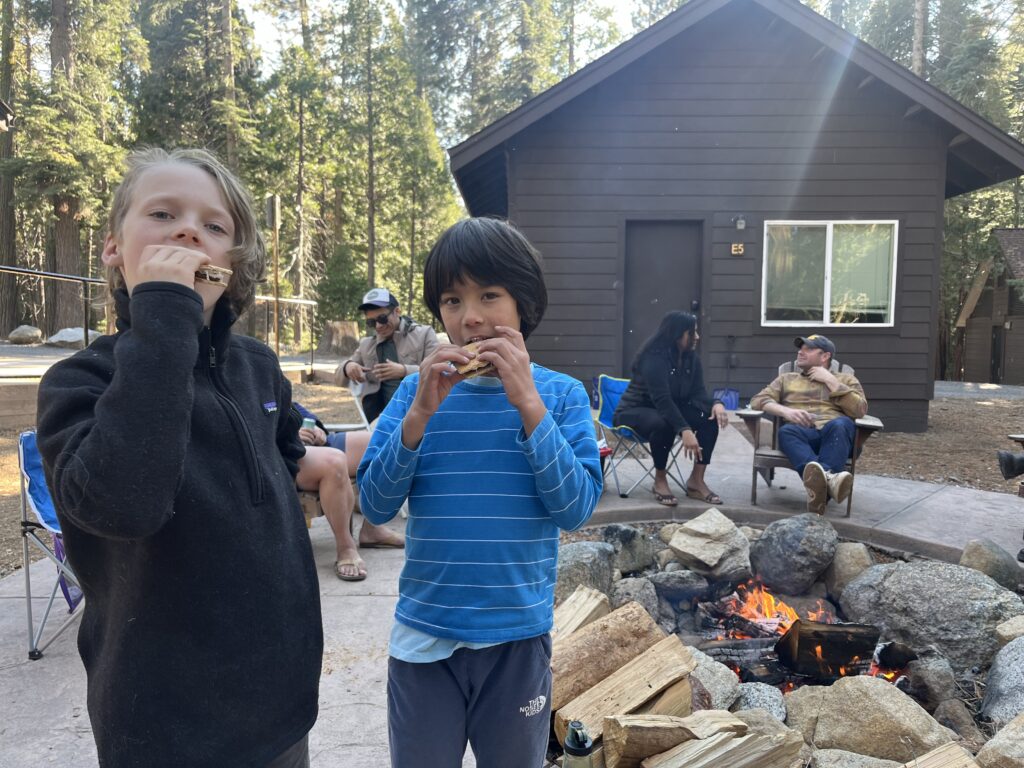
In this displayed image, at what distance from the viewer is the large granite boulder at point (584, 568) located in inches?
122

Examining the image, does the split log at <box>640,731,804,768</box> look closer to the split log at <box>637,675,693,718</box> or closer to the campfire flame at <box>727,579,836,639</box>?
the split log at <box>637,675,693,718</box>

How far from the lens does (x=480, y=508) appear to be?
4.15 feet

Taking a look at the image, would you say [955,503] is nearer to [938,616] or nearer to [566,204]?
[938,616]

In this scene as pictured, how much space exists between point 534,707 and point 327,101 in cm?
2460

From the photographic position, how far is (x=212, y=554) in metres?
1.03

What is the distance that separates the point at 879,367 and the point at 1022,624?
20.6 feet

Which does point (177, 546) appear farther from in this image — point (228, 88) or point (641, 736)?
point (228, 88)

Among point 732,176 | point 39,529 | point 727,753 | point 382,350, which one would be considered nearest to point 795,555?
point 727,753

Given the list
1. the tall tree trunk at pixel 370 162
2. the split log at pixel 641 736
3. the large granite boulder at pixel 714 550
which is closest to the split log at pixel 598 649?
the split log at pixel 641 736

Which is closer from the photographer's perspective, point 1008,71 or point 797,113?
point 797,113

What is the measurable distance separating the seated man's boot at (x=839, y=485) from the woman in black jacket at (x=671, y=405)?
0.79 metres

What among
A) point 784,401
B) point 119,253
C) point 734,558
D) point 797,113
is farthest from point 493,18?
point 119,253

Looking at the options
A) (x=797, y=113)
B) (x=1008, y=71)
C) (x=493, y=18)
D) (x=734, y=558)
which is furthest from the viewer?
(x=493, y=18)

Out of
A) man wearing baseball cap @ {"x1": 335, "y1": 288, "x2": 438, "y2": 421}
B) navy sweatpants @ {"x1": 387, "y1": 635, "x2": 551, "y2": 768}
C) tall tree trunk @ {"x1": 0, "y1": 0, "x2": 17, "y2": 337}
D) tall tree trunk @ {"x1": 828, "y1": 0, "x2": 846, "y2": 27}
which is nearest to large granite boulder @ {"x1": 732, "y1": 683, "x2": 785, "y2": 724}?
navy sweatpants @ {"x1": 387, "y1": 635, "x2": 551, "y2": 768}
